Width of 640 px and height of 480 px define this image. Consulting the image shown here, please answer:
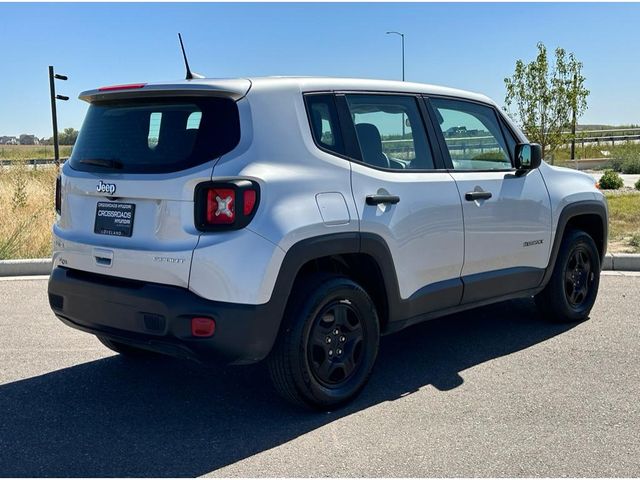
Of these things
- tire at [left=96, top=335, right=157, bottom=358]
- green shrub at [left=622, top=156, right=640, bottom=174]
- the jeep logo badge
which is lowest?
tire at [left=96, top=335, right=157, bottom=358]

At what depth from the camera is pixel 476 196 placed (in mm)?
4762

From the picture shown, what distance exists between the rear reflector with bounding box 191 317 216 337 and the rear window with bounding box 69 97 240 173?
0.80 meters

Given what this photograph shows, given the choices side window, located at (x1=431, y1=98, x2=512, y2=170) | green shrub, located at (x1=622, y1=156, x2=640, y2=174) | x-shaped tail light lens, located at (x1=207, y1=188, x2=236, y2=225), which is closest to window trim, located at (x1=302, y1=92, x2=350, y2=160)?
x-shaped tail light lens, located at (x1=207, y1=188, x2=236, y2=225)

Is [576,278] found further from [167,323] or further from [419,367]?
[167,323]

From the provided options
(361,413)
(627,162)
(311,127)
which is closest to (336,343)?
(361,413)

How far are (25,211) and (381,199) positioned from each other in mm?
8635

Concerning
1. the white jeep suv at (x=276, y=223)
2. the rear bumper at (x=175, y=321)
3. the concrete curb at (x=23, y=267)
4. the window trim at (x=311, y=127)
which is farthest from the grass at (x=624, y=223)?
the concrete curb at (x=23, y=267)

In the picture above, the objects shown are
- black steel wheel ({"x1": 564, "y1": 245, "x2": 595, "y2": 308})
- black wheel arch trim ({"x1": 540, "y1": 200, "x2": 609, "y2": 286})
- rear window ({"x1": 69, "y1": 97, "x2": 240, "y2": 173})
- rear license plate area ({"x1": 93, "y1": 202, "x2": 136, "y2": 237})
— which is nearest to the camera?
rear window ({"x1": 69, "y1": 97, "x2": 240, "y2": 173})

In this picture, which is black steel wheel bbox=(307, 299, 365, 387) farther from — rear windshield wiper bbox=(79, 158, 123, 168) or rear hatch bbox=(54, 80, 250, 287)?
rear windshield wiper bbox=(79, 158, 123, 168)

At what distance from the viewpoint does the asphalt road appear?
11.1 feet

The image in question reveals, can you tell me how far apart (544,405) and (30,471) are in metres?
2.85

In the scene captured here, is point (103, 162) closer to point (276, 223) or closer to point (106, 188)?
point (106, 188)

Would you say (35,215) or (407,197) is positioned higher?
(407,197)

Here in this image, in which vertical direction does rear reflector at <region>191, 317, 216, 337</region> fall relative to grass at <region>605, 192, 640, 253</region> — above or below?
above
